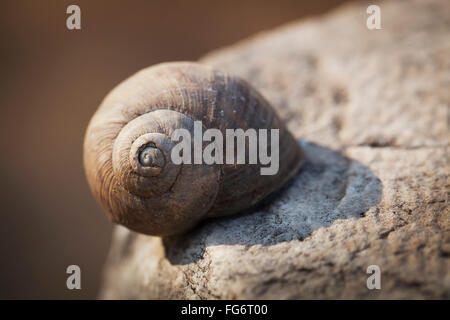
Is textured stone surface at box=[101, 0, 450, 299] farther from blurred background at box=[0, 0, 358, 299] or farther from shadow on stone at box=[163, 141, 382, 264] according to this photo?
blurred background at box=[0, 0, 358, 299]

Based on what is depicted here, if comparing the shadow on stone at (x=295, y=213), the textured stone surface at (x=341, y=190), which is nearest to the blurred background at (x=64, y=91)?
the textured stone surface at (x=341, y=190)

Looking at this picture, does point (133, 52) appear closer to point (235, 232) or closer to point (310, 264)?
point (235, 232)

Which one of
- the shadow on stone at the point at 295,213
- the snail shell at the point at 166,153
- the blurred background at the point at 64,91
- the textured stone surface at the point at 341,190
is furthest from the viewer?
the blurred background at the point at 64,91

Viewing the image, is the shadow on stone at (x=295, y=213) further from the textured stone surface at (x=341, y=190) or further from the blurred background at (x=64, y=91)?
the blurred background at (x=64, y=91)

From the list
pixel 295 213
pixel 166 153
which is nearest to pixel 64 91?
pixel 166 153

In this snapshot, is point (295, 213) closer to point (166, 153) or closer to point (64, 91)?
point (166, 153)

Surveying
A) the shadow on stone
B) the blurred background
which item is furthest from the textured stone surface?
the blurred background
